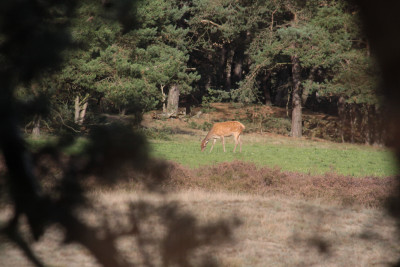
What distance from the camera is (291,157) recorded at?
1912 centimetres

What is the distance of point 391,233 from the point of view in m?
7.32

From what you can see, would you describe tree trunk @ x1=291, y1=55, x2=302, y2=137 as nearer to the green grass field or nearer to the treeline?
the treeline

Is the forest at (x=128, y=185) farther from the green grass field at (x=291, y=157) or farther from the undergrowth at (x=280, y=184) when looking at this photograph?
the green grass field at (x=291, y=157)

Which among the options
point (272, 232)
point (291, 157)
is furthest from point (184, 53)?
point (272, 232)

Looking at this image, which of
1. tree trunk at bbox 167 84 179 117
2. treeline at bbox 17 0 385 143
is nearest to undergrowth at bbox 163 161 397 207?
treeline at bbox 17 0 385 143

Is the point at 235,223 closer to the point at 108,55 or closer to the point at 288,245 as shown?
the point at 288,245

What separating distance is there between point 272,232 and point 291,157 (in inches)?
494

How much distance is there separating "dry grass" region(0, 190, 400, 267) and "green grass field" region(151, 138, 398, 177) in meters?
5.32

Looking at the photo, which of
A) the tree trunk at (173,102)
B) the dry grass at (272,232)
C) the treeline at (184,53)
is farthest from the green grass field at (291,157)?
the dry grass at (272,232)

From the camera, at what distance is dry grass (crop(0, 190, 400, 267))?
532cm

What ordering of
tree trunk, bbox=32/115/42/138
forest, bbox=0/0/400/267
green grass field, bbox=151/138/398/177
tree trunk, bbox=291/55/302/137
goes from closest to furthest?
forest, bbox=0/0/400/267 < tree trunk, bbox=32/115/42/138 < green grass field, bbox=151/138/398/177 < tree trunk, bbox=291/55/302/137

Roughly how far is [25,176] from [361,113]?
1005 inches

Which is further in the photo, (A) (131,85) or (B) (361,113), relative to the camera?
(B) (361,113)


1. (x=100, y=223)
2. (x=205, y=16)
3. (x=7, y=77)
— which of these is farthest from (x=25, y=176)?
(x=205, y=16)
